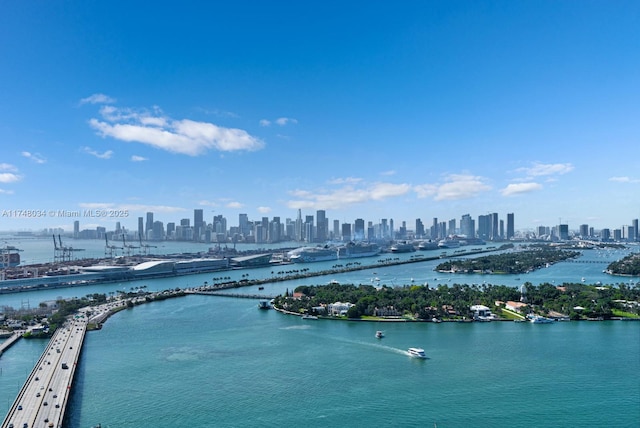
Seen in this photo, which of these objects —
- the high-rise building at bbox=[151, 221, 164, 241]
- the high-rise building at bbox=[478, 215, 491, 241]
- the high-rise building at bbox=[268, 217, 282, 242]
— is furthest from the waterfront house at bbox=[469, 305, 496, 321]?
the high-rise building at bbox=[478, 215, 491, 241]

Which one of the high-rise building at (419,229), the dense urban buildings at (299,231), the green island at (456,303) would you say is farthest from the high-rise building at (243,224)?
the green island at (456,303)

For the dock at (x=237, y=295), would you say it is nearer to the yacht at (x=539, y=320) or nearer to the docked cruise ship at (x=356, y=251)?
the yacht at (x=539, y=320)

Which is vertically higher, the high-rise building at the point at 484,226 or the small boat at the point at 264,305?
the high-rise building at the point at 484,226

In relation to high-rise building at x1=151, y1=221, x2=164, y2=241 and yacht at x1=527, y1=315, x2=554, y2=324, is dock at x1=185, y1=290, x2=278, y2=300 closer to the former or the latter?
yacht at x1=527, y1=315, x2=554, y2=324

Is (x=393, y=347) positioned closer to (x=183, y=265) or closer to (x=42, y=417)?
(x=42, y=417)

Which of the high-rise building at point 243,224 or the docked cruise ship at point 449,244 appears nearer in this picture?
the docked cruise ship at point 449,244

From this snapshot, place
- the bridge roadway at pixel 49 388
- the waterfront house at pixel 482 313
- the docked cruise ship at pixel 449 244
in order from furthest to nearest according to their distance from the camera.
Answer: the docked cruise ship at pixel 449 244 < the waterfront house at pixel 482 313 < the bridge roadway at pixel 49 388
